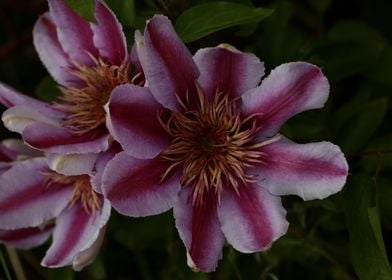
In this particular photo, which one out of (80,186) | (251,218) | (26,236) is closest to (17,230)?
(26,236)

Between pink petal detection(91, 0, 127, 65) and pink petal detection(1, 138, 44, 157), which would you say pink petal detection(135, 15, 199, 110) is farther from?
pink petal detection(1, 138, 44, 157)

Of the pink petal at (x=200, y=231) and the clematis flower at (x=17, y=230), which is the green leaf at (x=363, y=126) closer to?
the pink petal at (x=200, y=231)

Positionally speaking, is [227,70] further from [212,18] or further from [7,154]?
[7,154]

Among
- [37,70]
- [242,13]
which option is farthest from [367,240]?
[37,70]

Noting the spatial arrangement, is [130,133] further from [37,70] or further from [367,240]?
[37,70]

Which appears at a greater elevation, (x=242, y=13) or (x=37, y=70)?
(x=242, y=13)
